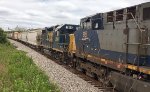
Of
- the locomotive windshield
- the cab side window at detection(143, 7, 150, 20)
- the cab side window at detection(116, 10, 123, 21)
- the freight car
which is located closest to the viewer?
the freight car

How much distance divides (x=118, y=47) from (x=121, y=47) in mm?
345

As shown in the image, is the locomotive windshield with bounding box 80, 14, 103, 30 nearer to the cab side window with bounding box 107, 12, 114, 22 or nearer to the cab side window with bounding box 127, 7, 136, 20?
the cab side window with bounding box 107, 12, 114, 22

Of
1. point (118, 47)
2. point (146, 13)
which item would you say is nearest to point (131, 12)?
point (146, 13)

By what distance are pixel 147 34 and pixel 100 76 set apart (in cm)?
595

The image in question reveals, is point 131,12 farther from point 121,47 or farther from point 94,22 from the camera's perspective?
point 94,22

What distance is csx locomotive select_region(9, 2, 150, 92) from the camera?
1226 cm

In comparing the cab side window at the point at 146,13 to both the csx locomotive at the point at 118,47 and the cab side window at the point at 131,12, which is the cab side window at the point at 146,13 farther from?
the cab side window at the point at 131,12

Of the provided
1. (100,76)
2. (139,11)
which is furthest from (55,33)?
(139,11)

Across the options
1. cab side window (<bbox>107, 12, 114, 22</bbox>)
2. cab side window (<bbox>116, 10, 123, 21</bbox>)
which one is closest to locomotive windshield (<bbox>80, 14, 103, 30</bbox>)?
cab side window (<bbox>107, 12, 114, 22</bbox>)

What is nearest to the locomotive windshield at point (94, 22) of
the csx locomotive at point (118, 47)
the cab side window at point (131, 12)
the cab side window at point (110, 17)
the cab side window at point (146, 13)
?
the csx locomotive at point (118, 47)

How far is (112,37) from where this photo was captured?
14742 mm

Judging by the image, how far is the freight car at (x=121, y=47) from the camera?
1224 centimetres

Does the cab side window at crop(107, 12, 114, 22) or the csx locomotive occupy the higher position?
the cab side window at crop(107, 12, 114, 22)

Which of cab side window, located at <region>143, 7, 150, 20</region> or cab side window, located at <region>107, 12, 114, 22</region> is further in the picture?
cab side window, located at <region>107, 12, 114, 22</region>
